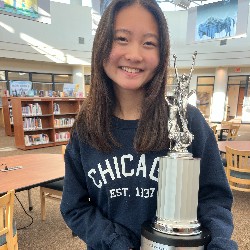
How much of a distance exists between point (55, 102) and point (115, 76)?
699 centimetres

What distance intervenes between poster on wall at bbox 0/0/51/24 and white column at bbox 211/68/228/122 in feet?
30.1

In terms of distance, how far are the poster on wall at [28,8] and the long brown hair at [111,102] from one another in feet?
25.4

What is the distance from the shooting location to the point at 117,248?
0.74m

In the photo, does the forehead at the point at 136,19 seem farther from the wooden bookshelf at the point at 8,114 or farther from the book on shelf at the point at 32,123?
the wooden bookshelf at the point at 8,114

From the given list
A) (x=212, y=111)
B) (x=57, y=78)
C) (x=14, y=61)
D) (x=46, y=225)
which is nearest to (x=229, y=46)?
(x=212, y=111)

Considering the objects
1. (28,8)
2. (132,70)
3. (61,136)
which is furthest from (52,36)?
(132,70)

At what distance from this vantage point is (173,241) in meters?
0.61

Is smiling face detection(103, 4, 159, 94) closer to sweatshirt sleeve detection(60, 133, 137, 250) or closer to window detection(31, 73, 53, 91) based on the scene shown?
sweatshirt sleeve detection(60, 133, 137, 250)

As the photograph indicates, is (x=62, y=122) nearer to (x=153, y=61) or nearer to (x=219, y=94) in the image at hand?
(x=153, y=61)

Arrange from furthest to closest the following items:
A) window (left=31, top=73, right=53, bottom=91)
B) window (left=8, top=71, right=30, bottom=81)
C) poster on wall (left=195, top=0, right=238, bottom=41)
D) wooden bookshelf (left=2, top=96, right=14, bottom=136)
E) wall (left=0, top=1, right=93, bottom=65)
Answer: window (left=31, top=73, right=53, bottom=91) < window (left=8, top=71, right=30, bottom=81) < wall (left=0, top=1, right=93, bottom=65) < wooden bookshelf (left=2, top=96, right=14, bottom=136) < poster on wall (left=195, top=0, right=238, bottom=41)

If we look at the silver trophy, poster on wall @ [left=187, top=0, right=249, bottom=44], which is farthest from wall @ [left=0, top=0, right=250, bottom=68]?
the silver trophy

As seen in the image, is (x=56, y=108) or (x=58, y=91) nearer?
(x=56, y=108)

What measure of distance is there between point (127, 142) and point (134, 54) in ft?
1.01

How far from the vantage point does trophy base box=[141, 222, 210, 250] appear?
0.61 metres
